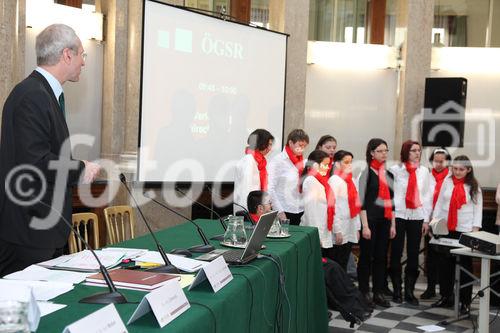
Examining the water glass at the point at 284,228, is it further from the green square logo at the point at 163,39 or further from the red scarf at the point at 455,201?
the red scarf at the point at 455,201

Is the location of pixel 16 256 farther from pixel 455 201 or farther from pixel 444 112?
pixel 444 112

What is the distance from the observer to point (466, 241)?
447 centimetres

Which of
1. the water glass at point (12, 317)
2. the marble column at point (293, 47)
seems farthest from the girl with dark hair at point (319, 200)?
the water glass at point (12, 317)

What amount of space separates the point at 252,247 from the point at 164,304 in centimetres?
98

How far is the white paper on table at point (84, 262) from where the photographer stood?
7.16 ft

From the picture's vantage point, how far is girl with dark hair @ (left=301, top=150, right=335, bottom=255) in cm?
498

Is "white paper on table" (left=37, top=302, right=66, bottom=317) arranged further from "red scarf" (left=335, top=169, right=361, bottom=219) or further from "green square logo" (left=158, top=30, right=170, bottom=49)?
"red scarf" (left=335, top=169, right=361, bottom=219)

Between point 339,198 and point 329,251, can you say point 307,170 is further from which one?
point 329,251

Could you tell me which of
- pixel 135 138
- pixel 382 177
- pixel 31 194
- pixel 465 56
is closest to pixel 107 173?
pixel 135 138

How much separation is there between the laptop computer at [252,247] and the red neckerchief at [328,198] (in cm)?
238

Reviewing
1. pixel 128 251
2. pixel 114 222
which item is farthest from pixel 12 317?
pixel 114 222

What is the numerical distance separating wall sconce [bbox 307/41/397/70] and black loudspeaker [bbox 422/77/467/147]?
2.90ft

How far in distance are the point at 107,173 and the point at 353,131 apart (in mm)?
3433

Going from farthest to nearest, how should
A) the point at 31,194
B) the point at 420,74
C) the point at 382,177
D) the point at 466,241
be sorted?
the point at 420,74, the point at 382,177, the point at 466,241, the point at 31,194
